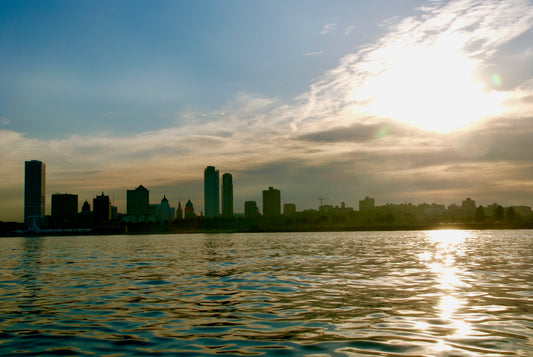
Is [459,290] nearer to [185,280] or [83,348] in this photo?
[185,280]

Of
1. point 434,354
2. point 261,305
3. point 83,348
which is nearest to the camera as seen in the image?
point 434,354

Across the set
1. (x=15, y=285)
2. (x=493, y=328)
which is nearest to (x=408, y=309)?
(x=493, y=328)

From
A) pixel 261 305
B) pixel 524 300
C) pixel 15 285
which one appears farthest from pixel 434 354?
pixel 15 285

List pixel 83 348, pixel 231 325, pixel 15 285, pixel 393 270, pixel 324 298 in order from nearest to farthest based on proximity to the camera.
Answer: pixel 83 348, pixel 231 325, pixel 324 298, pixel 15 285, pixel 393 270

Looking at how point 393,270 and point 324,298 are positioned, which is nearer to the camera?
point 324,298

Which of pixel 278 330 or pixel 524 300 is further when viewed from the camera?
pixel 524 300

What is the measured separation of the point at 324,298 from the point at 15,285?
24043mm

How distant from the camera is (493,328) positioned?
1798 centimetres

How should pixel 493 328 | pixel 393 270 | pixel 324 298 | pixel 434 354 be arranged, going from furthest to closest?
pixel 393 270 → pixel 324 298 → pixel 493 328 → pixel 434 354

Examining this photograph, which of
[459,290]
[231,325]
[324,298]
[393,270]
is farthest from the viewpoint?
[393,270]

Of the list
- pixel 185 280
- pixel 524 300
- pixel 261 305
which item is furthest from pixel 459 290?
pixel 185 280

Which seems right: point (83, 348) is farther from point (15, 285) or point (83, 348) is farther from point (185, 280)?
point (15, 285)

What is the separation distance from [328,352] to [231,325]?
5690 mm

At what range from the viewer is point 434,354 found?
1434 cm
